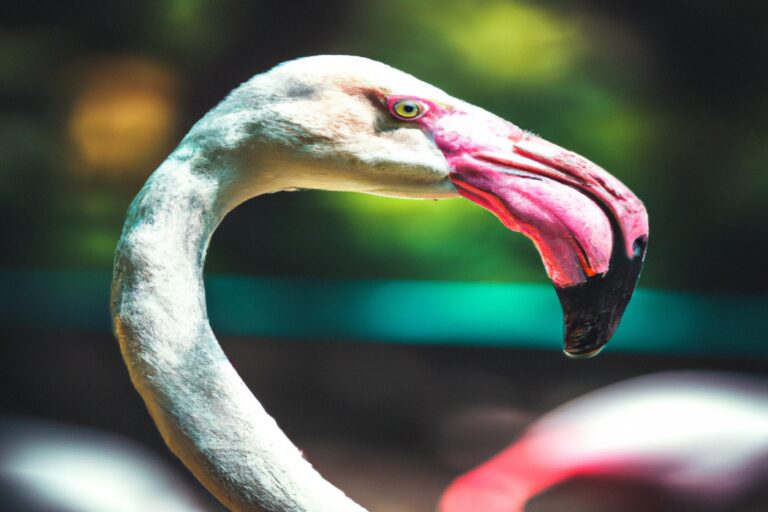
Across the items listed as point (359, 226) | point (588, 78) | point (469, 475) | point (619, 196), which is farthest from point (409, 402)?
point (619, 196)

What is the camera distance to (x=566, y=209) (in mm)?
898

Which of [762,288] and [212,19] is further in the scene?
[762,288]

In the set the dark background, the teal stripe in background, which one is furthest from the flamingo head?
the teal stripe in background

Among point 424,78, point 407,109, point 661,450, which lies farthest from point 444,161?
point 424,78

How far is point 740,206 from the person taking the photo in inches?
104

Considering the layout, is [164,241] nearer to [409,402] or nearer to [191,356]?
[191,356]

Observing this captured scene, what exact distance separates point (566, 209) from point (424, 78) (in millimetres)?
1654

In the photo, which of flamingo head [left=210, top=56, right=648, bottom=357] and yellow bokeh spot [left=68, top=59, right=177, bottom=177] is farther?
yellow bokeh spot [left=68, top=59, right=177, bottom=177]

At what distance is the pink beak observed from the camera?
0.88 metres

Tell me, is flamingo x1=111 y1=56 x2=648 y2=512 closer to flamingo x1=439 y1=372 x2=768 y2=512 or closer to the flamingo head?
the flamingo head

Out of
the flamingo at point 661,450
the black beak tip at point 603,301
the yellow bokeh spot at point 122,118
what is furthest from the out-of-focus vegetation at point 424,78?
the black beak tip at point 603,301

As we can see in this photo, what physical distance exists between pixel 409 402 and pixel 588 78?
1.13 metres

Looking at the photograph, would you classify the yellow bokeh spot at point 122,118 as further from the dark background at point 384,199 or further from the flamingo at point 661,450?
the flamingo at point 661,450

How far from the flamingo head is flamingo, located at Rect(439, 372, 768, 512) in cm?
139
